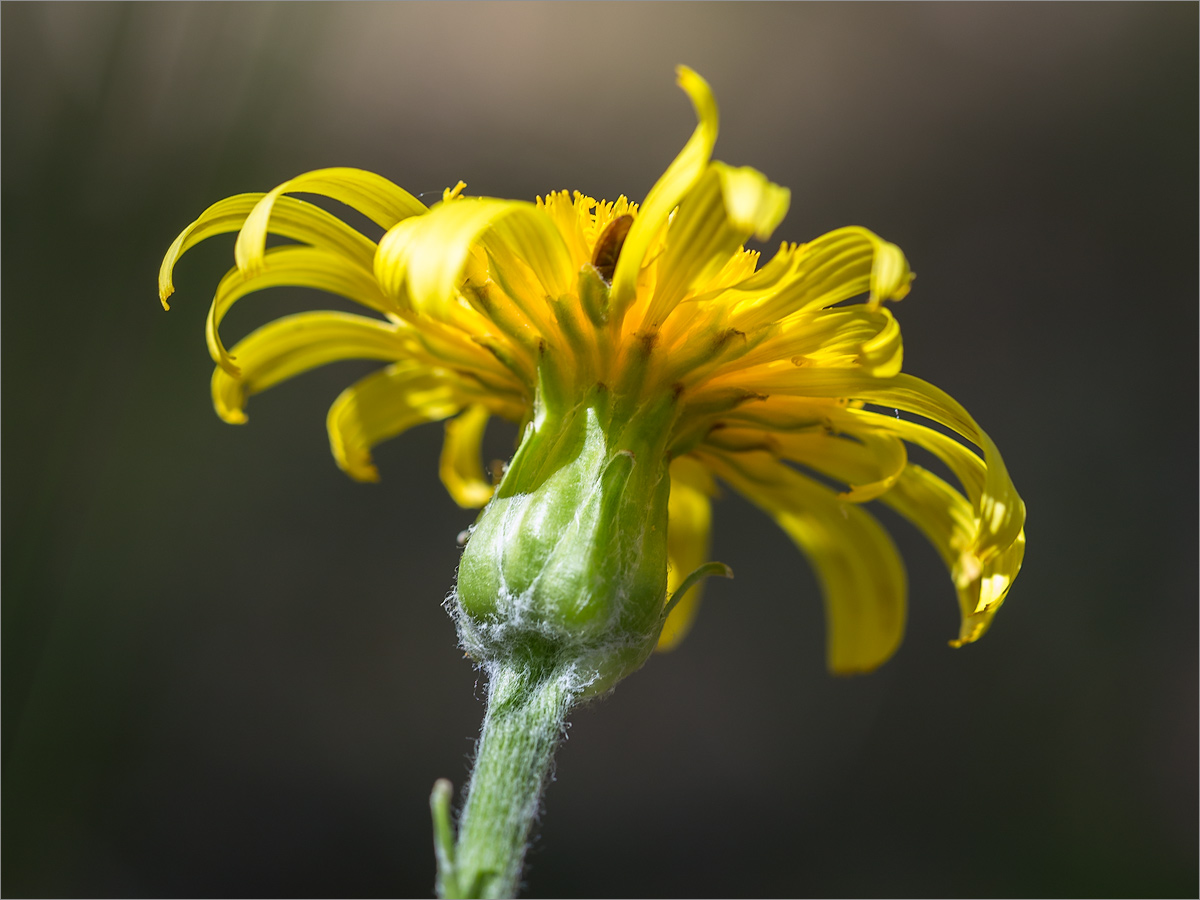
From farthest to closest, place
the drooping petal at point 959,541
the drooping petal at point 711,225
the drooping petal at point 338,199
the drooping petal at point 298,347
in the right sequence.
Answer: the drooping petal at point 298,347
the drooping petal at point 959,541
the drooping petal at point 338,199
the drooping petal at point 711,225

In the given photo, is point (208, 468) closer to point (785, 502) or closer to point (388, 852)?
point (388, 852)

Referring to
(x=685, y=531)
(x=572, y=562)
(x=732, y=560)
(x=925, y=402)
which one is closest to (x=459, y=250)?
(x=572, y=562)

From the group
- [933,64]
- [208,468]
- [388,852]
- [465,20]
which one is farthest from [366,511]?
[933,64]

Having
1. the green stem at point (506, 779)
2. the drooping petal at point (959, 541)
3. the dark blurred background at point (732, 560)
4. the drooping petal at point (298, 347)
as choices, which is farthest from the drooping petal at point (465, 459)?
the dark blurred background at point (732, 560)

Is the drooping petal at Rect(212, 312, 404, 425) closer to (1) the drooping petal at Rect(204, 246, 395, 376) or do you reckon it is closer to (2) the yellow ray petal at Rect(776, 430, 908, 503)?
(1) the drooping petal at Rect(204, 246, 395, 376)

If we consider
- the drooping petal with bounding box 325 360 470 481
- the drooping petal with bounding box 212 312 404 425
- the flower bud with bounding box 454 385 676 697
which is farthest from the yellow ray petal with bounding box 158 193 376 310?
the flower bud with bounding box 454 385 676 697

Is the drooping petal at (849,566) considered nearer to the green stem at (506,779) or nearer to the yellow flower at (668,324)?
the yellow flower at (668,324)
